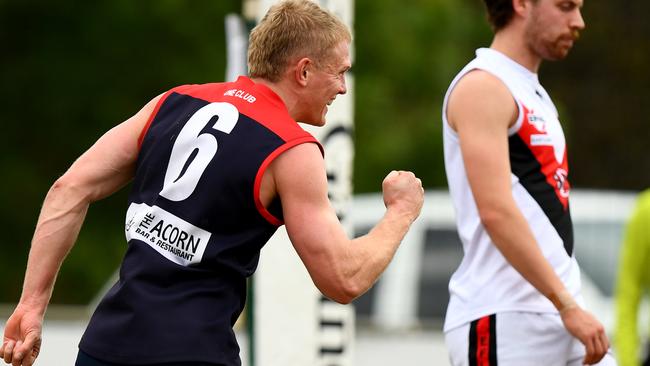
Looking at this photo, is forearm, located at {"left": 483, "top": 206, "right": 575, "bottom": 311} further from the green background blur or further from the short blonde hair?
the green background blur

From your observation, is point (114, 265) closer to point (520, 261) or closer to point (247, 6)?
point (247, 6)

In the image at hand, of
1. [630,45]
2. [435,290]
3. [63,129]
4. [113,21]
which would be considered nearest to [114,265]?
[63,129]

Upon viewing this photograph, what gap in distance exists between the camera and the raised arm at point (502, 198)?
4469mm

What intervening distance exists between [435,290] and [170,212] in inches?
233

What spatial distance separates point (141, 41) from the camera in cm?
1438

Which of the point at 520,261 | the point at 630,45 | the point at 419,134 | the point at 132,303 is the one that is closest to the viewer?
the point at 132,303

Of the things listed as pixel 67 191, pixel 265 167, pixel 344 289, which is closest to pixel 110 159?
pixel 67 191

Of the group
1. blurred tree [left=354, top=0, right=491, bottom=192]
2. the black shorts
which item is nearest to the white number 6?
the black shorts

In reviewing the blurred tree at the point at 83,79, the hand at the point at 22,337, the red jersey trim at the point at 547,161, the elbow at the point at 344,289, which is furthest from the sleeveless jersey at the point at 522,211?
the blurred tree at the point at 83,79

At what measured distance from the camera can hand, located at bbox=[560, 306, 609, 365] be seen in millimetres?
4434

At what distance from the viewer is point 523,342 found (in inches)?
181

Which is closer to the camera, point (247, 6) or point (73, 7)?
point (247, 6)

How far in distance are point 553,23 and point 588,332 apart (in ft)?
3.50

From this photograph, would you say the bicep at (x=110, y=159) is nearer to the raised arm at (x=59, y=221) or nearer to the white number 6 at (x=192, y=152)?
the raised arm at (x=59, y=221)
